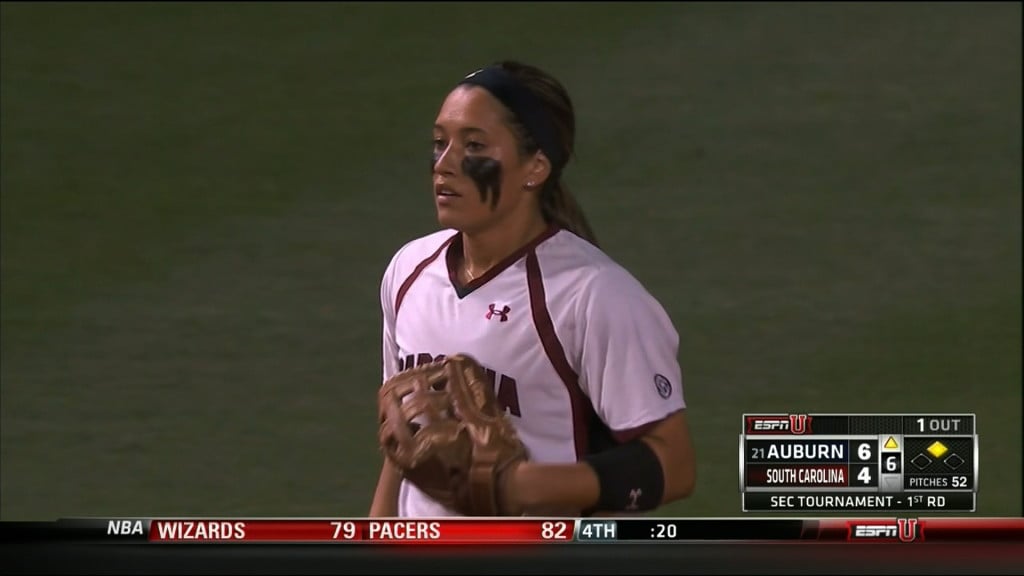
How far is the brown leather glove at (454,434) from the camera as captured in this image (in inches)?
159

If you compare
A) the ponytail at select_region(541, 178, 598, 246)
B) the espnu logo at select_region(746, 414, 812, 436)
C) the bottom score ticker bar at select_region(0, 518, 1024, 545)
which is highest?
the ponytail at select_region(541, 178, 598, 246)

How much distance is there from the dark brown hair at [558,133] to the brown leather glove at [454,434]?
395mm

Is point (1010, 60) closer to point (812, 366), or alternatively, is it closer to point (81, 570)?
point (812, 366)

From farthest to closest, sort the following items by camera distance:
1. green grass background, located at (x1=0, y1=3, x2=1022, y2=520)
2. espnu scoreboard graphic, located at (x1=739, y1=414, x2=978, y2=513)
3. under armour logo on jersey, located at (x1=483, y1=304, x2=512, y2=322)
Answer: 1. green grass background, located at (x1=0, y1=3, x2=1022, y2=520)
2. espnu scoreboard graphic, located at (x1=739, y1=414, x2=978, y2=513)
3. under armour logo on jersey, located at (x1=483, y1=304, x2=512, y2=322)

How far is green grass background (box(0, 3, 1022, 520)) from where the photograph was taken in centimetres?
646

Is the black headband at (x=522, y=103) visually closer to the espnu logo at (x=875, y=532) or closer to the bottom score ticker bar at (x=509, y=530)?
the bottom score ticker bar at (x=509, y=530)

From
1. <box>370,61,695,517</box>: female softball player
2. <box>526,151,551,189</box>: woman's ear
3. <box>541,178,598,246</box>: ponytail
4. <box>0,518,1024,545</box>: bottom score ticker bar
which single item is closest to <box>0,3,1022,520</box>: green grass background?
<box>0,518,1024,545</box>: bottom score ticker bar

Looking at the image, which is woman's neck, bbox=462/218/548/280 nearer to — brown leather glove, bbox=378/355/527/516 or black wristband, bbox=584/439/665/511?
brown leather glove, bbox=378/355/527/516

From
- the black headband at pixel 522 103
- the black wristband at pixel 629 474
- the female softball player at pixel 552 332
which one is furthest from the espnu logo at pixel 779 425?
the black headband at pixel 522 103

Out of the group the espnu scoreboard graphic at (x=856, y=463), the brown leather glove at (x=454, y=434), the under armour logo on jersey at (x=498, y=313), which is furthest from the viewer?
the espnu scoreboard graphic at (x=856, y=463)

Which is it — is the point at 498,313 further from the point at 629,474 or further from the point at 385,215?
the point at 385,215

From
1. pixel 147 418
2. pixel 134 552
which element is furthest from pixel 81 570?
pixel 147 418

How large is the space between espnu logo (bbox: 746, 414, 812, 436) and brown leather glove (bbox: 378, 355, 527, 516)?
1.93 feet

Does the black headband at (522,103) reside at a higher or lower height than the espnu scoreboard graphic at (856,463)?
higher
